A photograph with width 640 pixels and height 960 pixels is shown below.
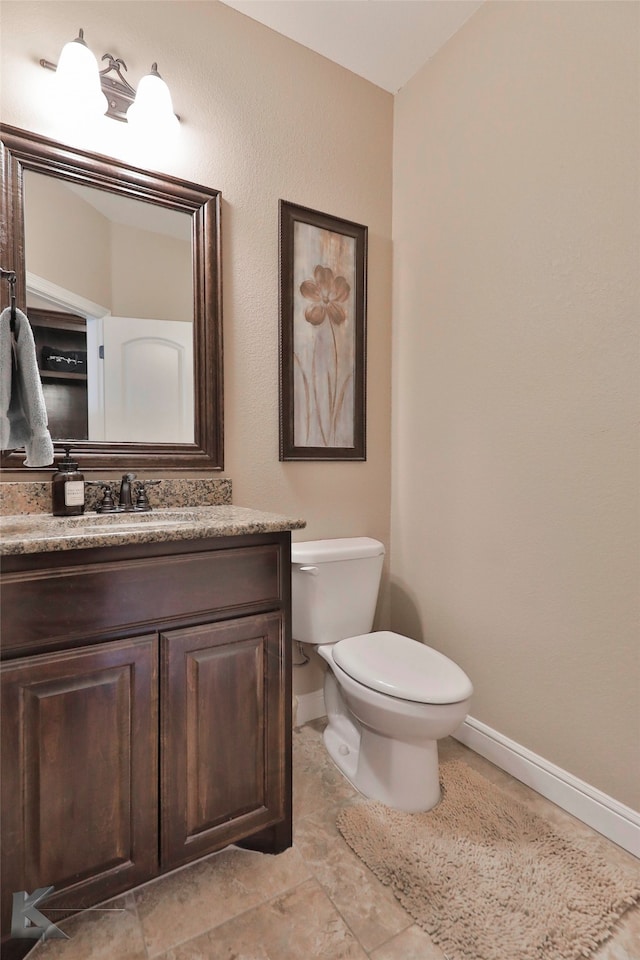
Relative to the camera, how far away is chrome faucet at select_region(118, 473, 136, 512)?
1.49 metres

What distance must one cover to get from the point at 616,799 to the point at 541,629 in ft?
1.57

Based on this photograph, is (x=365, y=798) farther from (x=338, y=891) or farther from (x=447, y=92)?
(x=447, y=92)

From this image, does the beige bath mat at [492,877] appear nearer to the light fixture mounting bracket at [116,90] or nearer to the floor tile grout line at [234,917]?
the floor tile grout line at [234,917]

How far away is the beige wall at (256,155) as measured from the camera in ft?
4.80

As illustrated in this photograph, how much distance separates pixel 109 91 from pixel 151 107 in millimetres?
134

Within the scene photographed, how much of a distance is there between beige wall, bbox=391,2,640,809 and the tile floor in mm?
484

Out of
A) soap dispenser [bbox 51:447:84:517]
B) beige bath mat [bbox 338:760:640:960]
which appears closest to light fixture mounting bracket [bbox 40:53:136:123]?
soap dispenser [bbox 51:447:84:517]

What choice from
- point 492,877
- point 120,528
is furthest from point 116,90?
point 492,877

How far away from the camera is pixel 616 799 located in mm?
1356

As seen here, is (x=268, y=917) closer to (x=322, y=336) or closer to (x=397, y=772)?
(x=397, y=772)

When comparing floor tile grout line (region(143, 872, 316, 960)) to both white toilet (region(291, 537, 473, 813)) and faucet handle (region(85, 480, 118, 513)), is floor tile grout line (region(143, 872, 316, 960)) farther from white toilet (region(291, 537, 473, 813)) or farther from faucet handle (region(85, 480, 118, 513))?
faucet handle (region(85, 480, 118, 513))

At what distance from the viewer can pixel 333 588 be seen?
5.80 ft

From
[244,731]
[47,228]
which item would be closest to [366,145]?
[47,228]

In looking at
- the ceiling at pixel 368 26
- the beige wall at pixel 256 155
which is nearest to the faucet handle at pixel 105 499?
the beige wall at pixel 256 155
